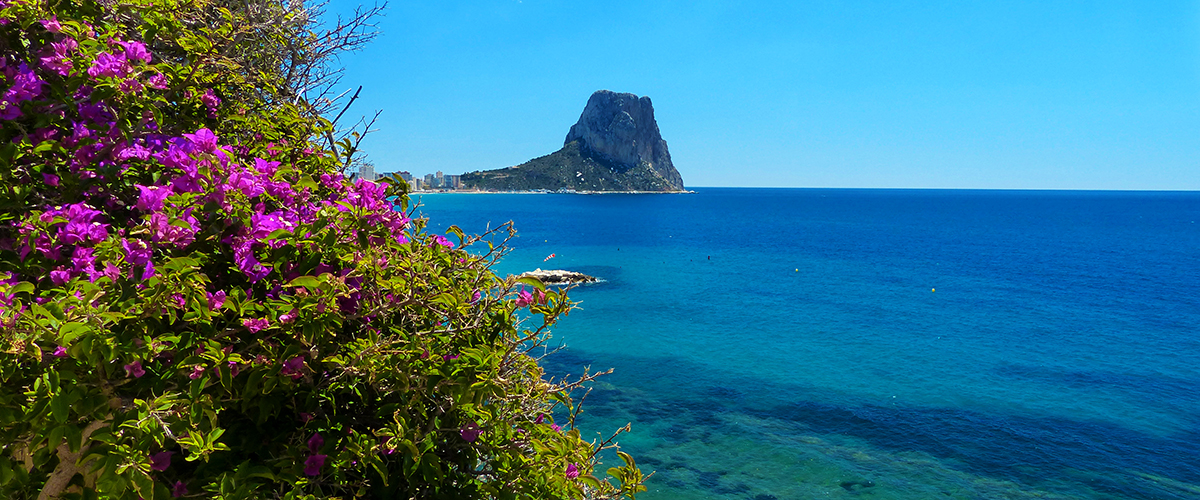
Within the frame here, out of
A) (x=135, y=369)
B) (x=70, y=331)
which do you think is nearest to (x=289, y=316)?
(x=135, y=369)

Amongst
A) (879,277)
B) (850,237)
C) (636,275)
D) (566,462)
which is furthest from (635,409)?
(850,237)

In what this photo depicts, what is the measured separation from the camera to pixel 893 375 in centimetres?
2780

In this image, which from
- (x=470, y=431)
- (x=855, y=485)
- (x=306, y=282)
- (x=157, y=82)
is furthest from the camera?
(x=855, y=485)

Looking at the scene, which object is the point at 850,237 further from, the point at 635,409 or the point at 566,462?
the point at 566,462

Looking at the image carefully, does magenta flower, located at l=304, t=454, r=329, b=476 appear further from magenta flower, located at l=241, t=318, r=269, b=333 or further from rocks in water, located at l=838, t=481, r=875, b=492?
rocks in water, located at l=838, t=481, r=875, b=492

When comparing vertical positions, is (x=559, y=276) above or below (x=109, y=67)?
below

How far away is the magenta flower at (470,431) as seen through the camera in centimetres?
258

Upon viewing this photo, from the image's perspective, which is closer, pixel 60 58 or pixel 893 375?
pixel 60 58

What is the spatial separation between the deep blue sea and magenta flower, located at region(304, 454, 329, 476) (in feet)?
6.66

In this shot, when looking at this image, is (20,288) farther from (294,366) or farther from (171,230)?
(294,366)

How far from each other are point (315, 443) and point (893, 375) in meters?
29.5

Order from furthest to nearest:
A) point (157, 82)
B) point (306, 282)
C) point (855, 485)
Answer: point (855, 485)
point (157, 82)
point (306, 282)

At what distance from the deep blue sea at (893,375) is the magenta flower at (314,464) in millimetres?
2029

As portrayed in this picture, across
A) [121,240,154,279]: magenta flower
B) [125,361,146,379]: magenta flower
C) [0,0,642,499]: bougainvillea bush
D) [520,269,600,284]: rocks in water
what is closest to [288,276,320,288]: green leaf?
[0,0,642,499]: bougainvillea bush
